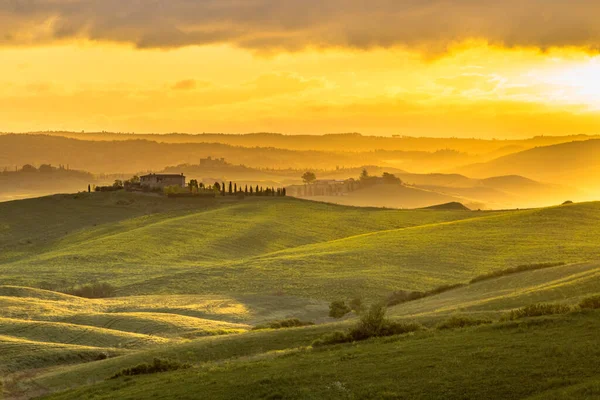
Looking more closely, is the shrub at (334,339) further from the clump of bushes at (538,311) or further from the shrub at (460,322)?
the clump of bushes at (538,311)

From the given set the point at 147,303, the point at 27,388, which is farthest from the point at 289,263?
the point at 27,388

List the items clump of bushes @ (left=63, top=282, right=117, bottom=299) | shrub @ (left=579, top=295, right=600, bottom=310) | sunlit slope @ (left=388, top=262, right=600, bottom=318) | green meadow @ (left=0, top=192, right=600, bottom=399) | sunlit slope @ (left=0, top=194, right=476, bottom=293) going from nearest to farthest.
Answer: green meadow @ (left=0, top=192, right=600, bottom=399) → shrub @ (left=579, top=295, right=600, bottom=310) → sunlit slope @ (left=388, top=262, right=600, bottom=318) → clump of bushes @ (left=63, top=282, right=117, bottom=299) → sunlit slope @ (left=0, top=194, right=476, bottom=293)

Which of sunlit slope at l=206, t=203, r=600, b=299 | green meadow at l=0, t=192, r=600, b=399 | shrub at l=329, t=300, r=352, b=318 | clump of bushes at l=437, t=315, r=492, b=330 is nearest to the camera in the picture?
green meadow at l=0, t=192, r=600, b=399

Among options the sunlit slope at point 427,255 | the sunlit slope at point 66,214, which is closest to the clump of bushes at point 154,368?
the sunlit slope at point 427,255

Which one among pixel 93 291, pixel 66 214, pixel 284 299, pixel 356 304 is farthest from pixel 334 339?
pixel 66 214

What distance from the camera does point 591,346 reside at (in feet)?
89.2

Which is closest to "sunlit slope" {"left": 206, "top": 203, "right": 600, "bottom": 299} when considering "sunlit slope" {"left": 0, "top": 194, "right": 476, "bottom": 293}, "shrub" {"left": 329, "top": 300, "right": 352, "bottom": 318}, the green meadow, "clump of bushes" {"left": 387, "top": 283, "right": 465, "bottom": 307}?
the green meadow

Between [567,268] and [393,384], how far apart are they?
35.9 meters

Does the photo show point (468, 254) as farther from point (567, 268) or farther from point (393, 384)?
point (393, 384)

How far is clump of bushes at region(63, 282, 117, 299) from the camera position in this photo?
78875 millimetres

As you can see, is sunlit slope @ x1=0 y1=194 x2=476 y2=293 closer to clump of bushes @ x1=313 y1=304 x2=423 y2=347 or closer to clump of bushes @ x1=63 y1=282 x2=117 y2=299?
clump of bushes @ x1=63 y1=282 x2=117 y2=299

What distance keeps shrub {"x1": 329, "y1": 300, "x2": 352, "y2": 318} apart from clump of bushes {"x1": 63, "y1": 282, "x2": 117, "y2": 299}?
2267 centimetres

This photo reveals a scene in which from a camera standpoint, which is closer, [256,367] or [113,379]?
[256,367]

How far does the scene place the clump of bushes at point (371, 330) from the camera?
3458cm
